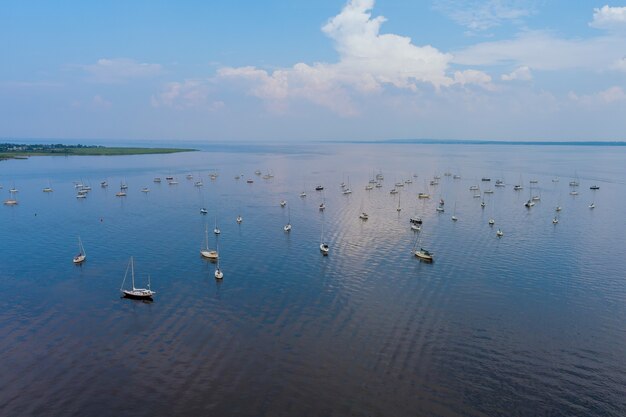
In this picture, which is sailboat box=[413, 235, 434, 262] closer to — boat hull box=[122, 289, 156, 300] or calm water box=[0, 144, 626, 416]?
calm water box=[0, 144, 626, 416]

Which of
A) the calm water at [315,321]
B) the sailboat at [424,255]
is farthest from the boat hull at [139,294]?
the sailboat at [424,255]

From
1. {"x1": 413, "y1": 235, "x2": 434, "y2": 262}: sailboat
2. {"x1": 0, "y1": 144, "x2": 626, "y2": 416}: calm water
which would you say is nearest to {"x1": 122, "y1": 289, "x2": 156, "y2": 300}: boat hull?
{"x1": 0, "y1": 144, "x2": 626, "y2": 416}: calm water

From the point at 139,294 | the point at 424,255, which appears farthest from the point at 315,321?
the point at 424,255

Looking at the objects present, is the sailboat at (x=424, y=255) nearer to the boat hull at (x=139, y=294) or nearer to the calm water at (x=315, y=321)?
the calm water at (x=315, y=321)


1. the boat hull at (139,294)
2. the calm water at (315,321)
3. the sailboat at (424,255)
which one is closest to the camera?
the calm water at (315,321)

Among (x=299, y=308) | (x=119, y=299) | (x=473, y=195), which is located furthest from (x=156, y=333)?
(x=473, y=195)

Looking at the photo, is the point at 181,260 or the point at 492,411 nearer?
the point at 492,411

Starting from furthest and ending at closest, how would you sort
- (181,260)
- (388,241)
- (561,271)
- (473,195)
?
(473,195)
(388,241)
(181,260)
(561,271)

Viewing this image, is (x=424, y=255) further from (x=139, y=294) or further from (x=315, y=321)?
(x=139, y=294)

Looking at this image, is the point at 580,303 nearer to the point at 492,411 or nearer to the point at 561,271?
the point at 561,271
